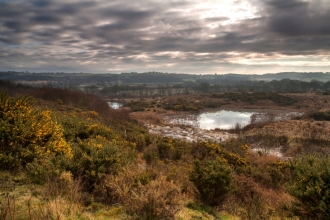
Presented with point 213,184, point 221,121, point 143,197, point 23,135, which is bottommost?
point 221,121

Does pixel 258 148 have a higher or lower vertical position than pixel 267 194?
lower

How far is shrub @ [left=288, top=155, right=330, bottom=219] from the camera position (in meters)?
5.01

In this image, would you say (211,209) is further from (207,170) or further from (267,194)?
(267,194)

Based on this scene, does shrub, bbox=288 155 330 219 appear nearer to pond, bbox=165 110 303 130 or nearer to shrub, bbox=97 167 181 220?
shrub, bbox=97 167 181 220

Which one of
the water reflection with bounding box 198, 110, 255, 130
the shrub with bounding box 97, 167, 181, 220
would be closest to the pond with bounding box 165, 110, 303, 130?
the water reflection with bounding box 198, 110, 255, 130

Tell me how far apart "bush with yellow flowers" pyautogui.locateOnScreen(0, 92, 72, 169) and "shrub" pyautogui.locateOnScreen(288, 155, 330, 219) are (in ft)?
21.2

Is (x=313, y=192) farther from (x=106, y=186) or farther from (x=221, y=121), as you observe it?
(x=221, y=121)

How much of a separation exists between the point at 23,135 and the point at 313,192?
775cm

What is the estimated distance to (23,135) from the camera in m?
6.35

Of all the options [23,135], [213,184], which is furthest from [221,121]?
[23,135]

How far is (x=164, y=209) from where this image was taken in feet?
14.5

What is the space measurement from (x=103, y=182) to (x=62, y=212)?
195 cm

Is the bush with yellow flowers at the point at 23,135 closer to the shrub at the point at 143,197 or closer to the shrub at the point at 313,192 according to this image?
the shrub at the point at 143,197

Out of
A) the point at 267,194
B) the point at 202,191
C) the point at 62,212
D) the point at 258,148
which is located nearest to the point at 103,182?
the point at 62,212
